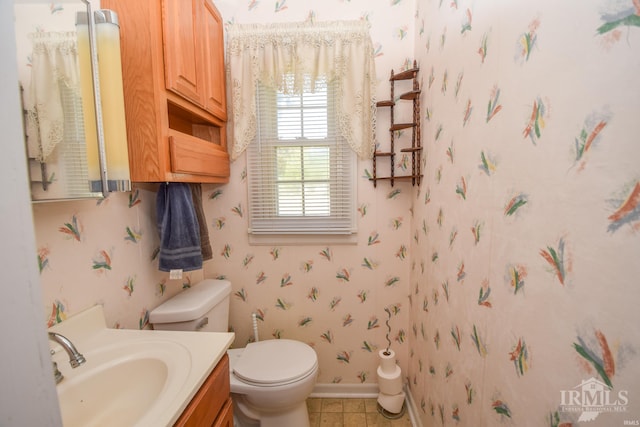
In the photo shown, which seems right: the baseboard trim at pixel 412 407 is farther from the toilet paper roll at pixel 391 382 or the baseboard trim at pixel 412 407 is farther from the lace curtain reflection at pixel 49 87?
the lace curtain reflection at pixel 49 87

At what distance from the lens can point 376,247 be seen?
1688 mm

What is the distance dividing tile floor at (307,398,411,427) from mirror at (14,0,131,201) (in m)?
1.60

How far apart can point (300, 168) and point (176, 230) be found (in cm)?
77

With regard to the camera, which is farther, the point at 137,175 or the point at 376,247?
the point at 376,247

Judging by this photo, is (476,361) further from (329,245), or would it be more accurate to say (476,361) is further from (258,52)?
(258,52)

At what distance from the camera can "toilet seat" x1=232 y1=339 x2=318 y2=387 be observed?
1.25 meters

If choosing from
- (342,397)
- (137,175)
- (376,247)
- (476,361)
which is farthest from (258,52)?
(342,397)

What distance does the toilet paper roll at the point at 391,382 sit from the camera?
160 centimetres

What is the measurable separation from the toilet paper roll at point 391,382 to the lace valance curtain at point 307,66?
132 centimetres

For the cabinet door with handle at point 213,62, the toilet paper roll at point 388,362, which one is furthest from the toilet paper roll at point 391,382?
the cabinet door with handle at point 213,62

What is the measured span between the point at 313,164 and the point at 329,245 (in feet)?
1.67

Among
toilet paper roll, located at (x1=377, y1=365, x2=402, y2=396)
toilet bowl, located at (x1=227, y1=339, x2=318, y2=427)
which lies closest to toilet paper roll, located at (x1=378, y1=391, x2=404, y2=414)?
toilet paper roll, located at (x1=377, y1=365, x2=402, y2=396)

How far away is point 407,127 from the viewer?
1509mm

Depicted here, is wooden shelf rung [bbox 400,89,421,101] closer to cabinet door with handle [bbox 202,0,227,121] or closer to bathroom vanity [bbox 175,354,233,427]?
cabinet door with handle [bbox 202,0,227,121]
